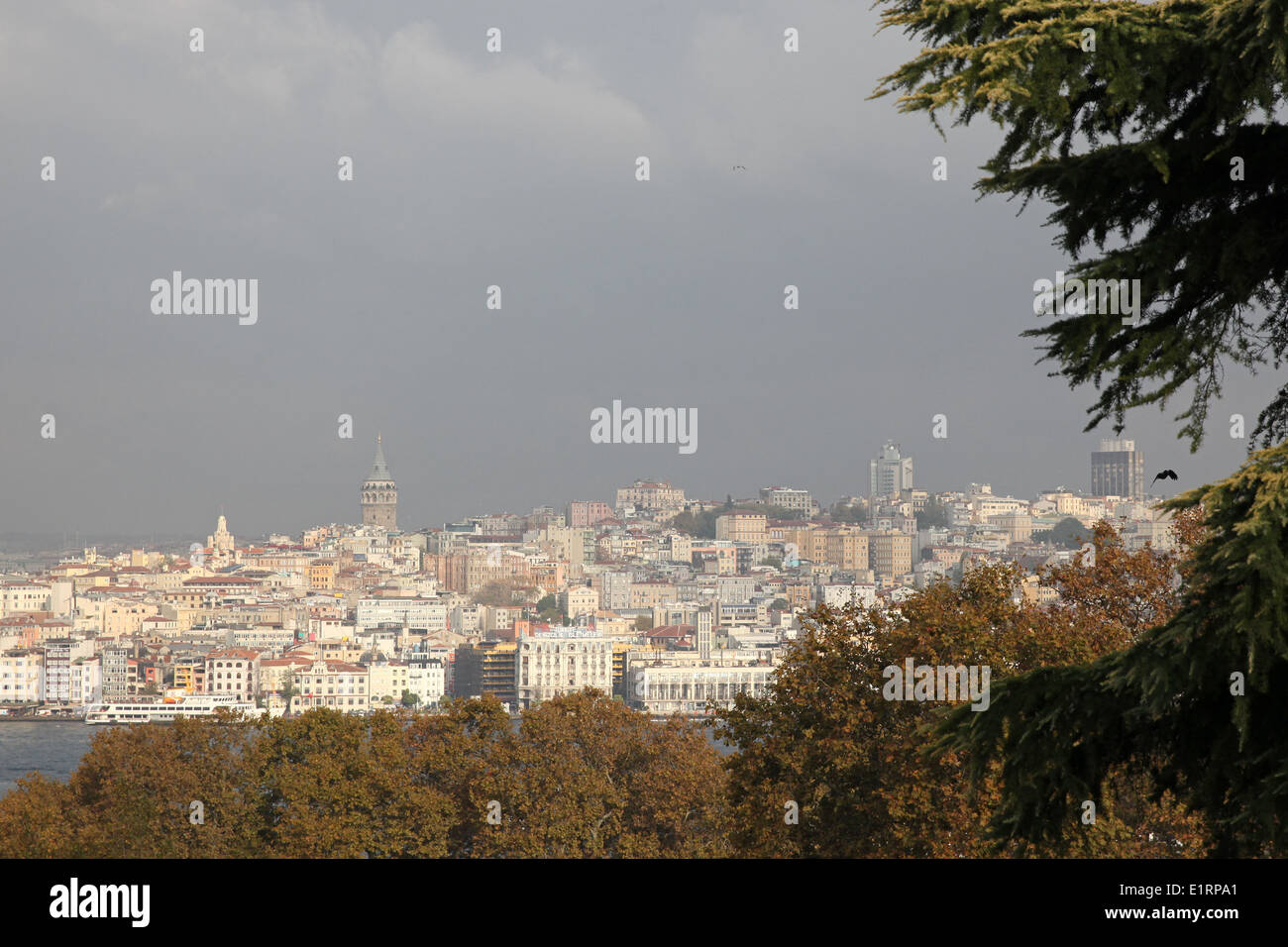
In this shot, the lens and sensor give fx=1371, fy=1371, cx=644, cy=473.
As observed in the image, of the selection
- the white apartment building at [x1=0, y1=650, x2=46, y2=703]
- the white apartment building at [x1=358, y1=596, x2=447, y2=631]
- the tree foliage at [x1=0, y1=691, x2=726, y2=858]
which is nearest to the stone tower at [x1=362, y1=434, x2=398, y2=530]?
the white apartment building at [x1=358, y1=596, x2=447, y2=631]

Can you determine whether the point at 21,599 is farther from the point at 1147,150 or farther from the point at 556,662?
the point at 1147,150

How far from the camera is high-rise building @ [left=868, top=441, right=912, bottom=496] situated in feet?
392

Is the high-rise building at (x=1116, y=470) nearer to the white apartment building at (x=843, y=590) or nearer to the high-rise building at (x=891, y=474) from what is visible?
the high-rise building at (x=891, y=474)

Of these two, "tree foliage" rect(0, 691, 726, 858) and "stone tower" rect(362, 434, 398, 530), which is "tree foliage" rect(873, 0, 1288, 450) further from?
"stone tower" rect(362, 434, 398, 530)

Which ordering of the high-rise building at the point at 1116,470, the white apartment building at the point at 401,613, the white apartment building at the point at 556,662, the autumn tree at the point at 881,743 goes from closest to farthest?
the autumn tree at the point at 881,743 → the white apartment building at the point at 556,662 → the white apartment building at the point at 401,613 → the high-rise building at the point at 1116,470

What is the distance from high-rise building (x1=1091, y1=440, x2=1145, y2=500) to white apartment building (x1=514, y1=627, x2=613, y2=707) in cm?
6019

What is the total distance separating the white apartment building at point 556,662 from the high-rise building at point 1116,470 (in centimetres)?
6019

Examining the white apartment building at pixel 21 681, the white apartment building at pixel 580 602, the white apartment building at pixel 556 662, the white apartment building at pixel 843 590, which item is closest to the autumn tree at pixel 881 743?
the white apartment building at pixel 556 662

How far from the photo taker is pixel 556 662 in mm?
62969

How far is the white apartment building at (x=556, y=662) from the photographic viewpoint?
6244 cm

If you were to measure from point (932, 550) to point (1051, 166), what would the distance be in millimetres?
88102

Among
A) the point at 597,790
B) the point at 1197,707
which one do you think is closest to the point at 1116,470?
the point at 597,790

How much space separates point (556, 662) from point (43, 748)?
2272 centimetres

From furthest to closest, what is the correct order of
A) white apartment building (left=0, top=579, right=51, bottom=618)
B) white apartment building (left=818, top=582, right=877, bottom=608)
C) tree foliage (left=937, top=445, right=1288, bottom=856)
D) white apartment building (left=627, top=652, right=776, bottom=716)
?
white apartment building (left=0, top=579, right=51, bottom=618) < white apartment building (left=818, top=582, right=877, bottom=608) < white apartment building (left=627, top=652, right=776, bottom=716) < tree foliage (left=937, top=445, right=1288, bottom=856)
